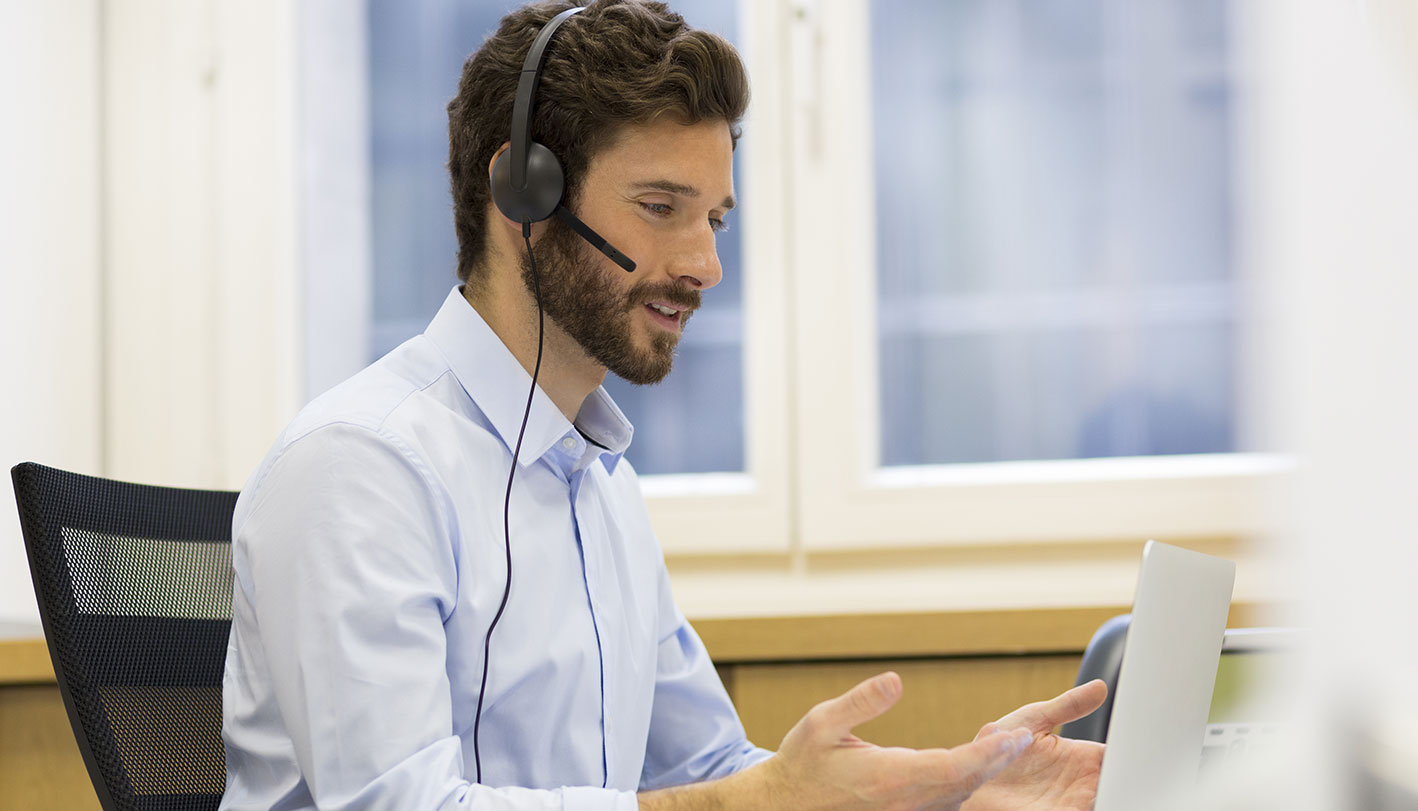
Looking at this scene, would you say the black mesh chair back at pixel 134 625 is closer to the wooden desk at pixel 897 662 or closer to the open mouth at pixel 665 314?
the open mouth at pixel 665 314

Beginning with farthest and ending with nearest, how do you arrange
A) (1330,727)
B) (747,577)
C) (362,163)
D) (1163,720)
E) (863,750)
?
(362,163)
(747,577)
(863,750)
(1163,720)
(1330,727)

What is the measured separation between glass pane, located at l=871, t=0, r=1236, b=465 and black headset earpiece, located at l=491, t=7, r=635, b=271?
0.90 metres

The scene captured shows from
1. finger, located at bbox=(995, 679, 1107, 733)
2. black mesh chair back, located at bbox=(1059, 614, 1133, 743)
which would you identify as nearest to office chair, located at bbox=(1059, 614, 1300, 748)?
finger, located at bbox=(995, 679, 1107, 733)

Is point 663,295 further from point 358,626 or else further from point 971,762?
point 971,762

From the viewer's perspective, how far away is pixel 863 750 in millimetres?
782

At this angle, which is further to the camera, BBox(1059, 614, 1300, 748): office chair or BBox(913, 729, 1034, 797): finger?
BBox(913, 729, 1034, 797): finger

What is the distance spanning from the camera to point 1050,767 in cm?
94

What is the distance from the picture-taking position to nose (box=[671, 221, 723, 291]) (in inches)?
45.3

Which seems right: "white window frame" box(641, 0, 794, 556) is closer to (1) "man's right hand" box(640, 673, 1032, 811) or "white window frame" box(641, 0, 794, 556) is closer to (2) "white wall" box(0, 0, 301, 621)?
(2) "white wall" box(0, 0, 301, 621)

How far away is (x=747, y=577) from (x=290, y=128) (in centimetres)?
102

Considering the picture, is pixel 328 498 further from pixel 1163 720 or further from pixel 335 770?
pixel 1163 720

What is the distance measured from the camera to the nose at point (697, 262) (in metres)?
1.15

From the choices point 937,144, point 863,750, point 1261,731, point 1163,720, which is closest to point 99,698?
point 863,750

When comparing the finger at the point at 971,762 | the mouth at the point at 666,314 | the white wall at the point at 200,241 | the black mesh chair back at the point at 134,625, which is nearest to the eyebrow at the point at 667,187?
the mouth at the point at 666,314
